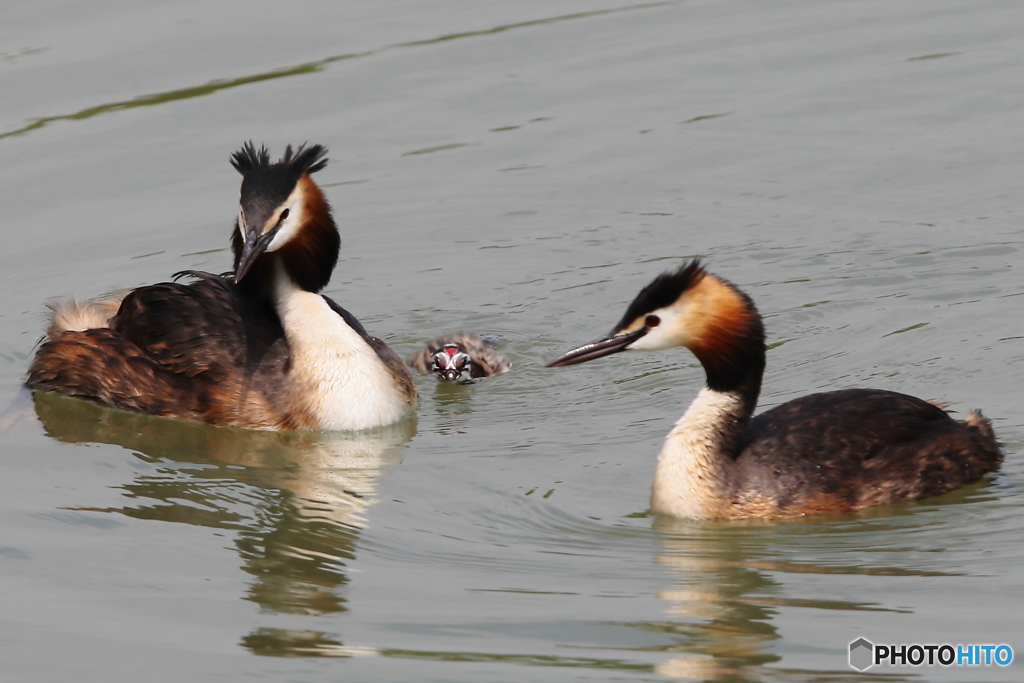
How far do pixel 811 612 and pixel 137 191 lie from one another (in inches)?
338

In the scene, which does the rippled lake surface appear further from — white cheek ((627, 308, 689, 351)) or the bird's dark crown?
the bird's dark crown

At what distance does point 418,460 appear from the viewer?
9.63 meters

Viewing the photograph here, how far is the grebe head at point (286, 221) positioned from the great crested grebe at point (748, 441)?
2436 millimetres

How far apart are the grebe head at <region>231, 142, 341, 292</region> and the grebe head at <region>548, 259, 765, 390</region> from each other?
2.44 meters

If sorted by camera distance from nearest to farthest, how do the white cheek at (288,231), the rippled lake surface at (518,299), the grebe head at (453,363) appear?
the rippled lake surface at (518,299)
the white cheek at (288,231)
the grebe head at (453,363)

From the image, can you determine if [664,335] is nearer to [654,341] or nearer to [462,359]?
[654,341]

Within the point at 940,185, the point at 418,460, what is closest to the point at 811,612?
the point at 418,460

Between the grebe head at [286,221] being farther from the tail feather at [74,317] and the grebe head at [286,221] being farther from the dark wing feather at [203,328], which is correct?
the tail feather at [74,317]

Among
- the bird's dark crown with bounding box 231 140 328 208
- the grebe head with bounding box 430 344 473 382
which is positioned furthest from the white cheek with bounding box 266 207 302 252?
the grebe head with bounding box 430 344 473 382

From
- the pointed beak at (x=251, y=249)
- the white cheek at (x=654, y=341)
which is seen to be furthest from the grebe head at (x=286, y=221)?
the white cheek at (x=654, y=341)

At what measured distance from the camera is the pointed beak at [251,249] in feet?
32.2

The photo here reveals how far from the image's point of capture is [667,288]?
8.30 meters
